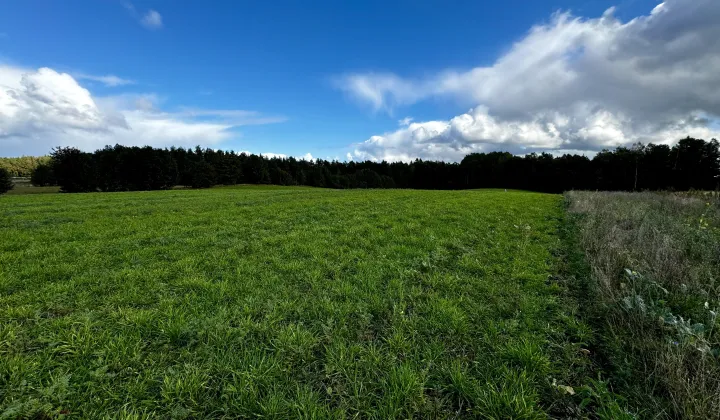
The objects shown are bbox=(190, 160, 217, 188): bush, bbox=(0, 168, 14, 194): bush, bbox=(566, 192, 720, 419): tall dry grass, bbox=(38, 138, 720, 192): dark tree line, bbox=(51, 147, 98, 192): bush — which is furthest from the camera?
bbox=(190, 160, 217, 188): bush

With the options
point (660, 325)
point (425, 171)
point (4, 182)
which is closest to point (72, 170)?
point (4, 182)

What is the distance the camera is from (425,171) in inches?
4422

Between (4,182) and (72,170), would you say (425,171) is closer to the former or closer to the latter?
(72,170)

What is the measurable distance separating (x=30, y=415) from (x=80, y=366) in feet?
2.20

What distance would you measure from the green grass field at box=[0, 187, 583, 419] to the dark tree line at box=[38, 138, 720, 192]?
192 feet

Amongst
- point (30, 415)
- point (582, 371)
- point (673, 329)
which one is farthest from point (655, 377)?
point (30, 415)

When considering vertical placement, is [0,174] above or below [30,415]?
above

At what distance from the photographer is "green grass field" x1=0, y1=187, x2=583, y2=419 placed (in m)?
3.06

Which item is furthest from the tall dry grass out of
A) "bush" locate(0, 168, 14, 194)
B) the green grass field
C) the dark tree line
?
"bush" locate(0, 168, 14, 194)

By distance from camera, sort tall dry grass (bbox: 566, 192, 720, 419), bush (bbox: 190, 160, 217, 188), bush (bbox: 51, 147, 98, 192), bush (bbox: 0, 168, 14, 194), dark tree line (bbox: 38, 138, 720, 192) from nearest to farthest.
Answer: tall dry grass (bbox: 566, 192, 720, 419), bush (bbox: 0, 168, 14, 194), bush (bbox: 51, 147, 98, 192), dark tree line (bbox: 38, 138, 720, 192), bush (bbox: 190, 160, 217, 188)

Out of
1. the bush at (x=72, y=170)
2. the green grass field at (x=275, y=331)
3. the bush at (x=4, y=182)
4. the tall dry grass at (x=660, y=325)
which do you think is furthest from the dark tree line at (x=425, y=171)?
the green grass field at (x=275, y=331)

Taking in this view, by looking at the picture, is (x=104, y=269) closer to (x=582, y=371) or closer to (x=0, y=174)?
(x=582, y=371)

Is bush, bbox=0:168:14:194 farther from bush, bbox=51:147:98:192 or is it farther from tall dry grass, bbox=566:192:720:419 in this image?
tall dry grass, bbox=566:192:720:419

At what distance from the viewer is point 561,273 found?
7109 mm
